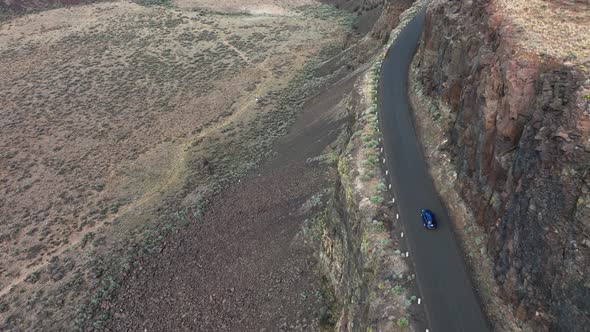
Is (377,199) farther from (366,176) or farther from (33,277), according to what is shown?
(33,277)

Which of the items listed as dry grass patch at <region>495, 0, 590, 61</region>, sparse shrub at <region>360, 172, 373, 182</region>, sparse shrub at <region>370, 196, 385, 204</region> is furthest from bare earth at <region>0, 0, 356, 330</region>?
dry grass patch at <region>495, 0, 590, 61</region>

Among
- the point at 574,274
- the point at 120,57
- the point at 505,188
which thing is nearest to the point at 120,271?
the point at 505,188

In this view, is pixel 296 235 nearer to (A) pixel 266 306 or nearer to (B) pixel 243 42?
(A) pixel 266 306

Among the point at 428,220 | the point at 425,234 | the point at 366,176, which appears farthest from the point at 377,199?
the point at 425,234

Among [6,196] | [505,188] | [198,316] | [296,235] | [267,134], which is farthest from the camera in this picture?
[267,134]

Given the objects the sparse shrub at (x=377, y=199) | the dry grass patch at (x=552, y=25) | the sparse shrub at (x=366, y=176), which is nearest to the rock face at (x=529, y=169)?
the dry grass patch at (x=552, y=25)

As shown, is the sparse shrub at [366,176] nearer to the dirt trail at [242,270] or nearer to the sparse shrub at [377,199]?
the sparse shrub at [377,199]
